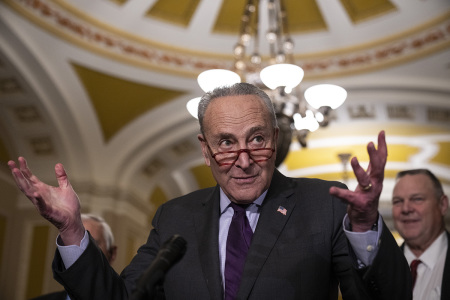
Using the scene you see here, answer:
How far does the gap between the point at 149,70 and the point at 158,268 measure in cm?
678

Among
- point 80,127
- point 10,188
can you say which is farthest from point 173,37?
point 10,188

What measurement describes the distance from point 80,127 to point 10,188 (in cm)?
159

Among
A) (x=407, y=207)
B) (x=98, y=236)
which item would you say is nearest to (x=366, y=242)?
(x=407, y=207)

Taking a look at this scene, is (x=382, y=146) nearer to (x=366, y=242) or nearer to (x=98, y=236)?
(x=366, y=242)

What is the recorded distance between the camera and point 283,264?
145 cm

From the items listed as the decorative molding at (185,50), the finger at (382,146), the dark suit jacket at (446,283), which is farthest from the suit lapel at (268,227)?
the decorative molding at (185,50)

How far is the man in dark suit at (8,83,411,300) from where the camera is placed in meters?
1.34

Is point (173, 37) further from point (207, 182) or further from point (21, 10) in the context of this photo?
point (207, 182)

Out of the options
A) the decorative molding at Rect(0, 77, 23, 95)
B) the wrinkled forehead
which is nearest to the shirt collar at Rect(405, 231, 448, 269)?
the wrinkled forehead

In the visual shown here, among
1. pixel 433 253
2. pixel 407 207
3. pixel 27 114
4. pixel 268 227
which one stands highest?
pixel 27 114

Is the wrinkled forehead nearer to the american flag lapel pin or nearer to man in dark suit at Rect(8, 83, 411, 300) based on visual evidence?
man in dark suit at Rect(8, 83, 411, 300)

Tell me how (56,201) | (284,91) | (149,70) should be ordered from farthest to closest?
(149,70) < (284,91) < (56,201)

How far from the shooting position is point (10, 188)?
27.0 feet

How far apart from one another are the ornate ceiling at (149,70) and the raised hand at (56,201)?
18.4ft
